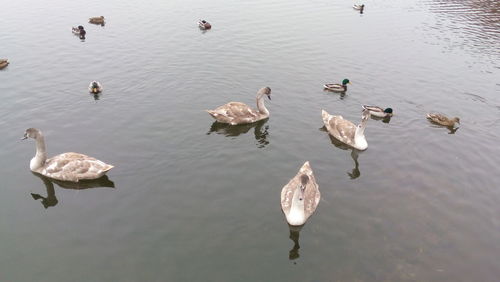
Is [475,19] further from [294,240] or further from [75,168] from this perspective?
[75,168]

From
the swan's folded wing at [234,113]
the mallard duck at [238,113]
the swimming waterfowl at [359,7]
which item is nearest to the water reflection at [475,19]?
the swimming waterfowl at [359,7]

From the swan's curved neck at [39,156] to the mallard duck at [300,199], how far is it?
11463 millimetres

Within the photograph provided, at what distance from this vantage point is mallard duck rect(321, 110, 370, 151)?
2116 cm

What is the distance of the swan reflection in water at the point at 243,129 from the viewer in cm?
2263

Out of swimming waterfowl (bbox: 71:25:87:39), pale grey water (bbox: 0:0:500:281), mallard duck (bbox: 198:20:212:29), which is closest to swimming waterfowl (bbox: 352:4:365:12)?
pale grey water (bbox: 0:0:500:281)

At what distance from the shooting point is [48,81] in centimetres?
2861

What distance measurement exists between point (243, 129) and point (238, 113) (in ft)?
3.46

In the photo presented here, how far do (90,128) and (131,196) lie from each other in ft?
25.4

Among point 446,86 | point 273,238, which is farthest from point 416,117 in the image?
point 273,238

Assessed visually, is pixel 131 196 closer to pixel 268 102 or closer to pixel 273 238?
pixel 273 238

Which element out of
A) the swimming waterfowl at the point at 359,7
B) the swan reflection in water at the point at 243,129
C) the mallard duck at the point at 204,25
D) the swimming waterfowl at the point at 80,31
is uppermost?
the swimming waterfowl at the point at 359,7

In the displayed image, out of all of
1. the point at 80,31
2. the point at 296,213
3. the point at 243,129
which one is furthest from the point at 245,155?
the point at 80,31

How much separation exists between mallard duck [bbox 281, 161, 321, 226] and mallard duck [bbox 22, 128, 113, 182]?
323 inches

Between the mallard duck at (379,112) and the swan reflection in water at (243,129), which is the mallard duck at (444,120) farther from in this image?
the swan reflection in water at (243,129)
